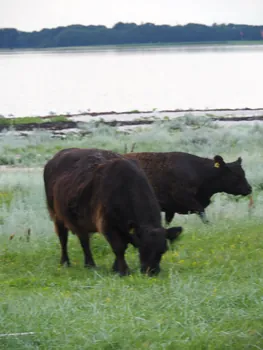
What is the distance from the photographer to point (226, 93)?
81.5 metres

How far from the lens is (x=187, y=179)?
14.9 metres

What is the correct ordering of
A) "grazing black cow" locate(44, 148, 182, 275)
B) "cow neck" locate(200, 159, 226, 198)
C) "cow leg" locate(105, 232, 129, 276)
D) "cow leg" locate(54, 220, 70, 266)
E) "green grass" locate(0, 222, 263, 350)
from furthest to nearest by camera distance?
"cow neck" locate(200, 159, 226, 198), "cow leg" locate(54, 220, 70, 266), "cow leg" locate(105, 232, 129, 276), "grazing black cow" locate(44, 148, 182, 275), "green grass" locate(0, 222, 263, 350)

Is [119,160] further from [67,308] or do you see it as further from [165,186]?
[165,186]

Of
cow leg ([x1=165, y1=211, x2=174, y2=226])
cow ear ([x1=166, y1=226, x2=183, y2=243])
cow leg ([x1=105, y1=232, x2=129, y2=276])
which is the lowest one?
cow leg ([x1=165, y1=211, x2=174, y2=226])

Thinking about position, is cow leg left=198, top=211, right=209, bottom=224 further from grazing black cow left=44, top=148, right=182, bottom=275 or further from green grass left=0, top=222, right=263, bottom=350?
grazing black cow left=44, top=148, right=182, bottom=275

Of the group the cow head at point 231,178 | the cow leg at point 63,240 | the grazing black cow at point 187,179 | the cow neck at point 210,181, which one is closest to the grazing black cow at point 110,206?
the cow leg at point 63,240

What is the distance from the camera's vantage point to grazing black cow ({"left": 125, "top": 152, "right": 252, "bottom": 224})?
48.5 feet

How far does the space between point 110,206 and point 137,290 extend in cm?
161

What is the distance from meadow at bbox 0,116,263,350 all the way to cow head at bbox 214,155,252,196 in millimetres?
386

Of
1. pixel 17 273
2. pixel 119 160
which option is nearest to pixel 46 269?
pixel 17 273

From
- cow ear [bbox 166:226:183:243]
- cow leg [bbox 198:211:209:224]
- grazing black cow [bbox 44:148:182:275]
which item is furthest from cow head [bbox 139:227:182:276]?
cow leg [bbox 198:211:209:224]

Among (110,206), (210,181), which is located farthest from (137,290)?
(210,181)

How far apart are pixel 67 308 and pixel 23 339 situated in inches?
35.6

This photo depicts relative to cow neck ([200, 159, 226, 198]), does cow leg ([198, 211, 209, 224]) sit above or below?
below
